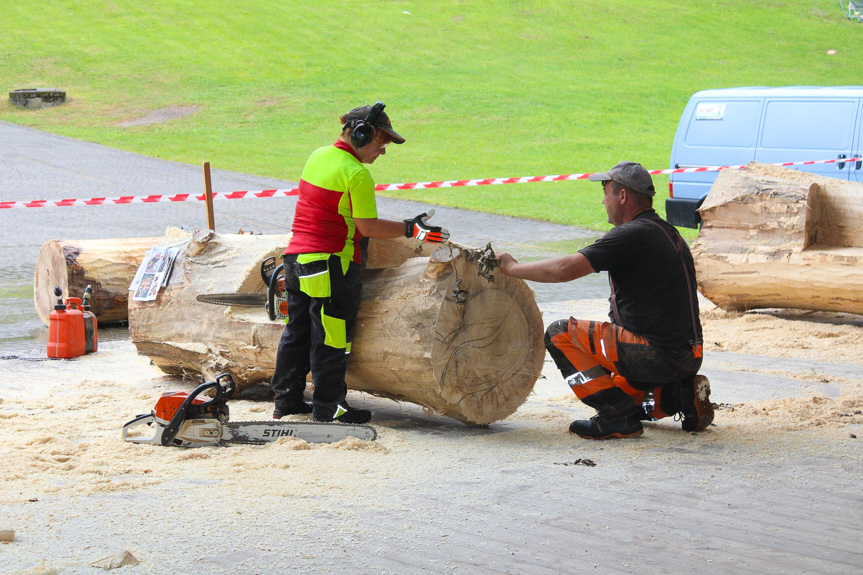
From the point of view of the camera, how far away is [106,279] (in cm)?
837

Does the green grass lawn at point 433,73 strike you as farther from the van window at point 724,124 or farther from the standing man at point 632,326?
the standing man at point 632,326

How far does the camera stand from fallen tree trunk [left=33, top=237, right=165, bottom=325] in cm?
829

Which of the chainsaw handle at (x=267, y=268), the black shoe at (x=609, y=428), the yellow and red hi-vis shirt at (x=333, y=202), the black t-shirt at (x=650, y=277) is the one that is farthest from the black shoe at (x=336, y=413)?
the black t-shirt at (x=650, y=277)

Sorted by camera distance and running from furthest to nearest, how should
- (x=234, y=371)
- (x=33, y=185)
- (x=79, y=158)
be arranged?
(x=79, y=158) < (x=33, y=185) < (x=234, y=371)

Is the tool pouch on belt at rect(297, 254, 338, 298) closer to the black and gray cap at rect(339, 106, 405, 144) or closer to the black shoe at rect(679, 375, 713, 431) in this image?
the black and gray cap at rect(339, 106, 405, 144)

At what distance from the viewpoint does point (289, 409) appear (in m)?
5.38

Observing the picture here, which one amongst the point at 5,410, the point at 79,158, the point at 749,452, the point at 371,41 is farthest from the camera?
the point at 371,41

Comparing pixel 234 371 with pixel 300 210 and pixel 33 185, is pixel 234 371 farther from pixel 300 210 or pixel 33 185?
pixel 33 185

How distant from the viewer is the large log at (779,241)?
826 centimetres

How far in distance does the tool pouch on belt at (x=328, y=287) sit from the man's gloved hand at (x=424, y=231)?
1.51 ft

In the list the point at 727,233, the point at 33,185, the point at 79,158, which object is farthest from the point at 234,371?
the point at 79,158

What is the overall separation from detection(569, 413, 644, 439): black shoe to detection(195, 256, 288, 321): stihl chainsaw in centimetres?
184

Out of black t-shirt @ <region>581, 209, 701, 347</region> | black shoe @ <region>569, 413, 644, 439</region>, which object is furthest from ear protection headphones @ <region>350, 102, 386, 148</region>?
black shoe @ <region>569, 413, 644, 439</region>

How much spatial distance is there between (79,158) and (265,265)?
52.7ft
